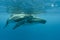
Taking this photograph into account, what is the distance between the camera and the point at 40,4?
3.39m

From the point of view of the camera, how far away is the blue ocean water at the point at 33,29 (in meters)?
4.18

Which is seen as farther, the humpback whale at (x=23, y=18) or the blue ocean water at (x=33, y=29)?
the blue ocean water at (x=33, y=29)

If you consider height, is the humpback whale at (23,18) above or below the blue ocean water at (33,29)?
below

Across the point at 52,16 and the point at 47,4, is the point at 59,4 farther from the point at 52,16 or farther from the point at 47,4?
the point at 52,16

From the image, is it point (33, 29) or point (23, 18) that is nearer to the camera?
point (23, 18)

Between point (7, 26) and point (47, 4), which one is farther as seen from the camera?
point (7, 26)

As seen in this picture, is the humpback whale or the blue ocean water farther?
the blue ocean water

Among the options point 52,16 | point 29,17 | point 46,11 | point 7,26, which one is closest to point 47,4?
point 46,11

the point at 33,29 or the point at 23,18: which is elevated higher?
the point at 33,29

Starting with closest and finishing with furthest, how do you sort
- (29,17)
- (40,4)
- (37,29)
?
(40,4)
(29,17)
(37,29)

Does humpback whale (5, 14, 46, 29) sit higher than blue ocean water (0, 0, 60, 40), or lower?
lower

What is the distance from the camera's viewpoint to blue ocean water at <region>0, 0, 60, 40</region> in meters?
4.18

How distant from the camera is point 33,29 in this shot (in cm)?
481

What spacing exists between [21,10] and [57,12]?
1.16 meters
